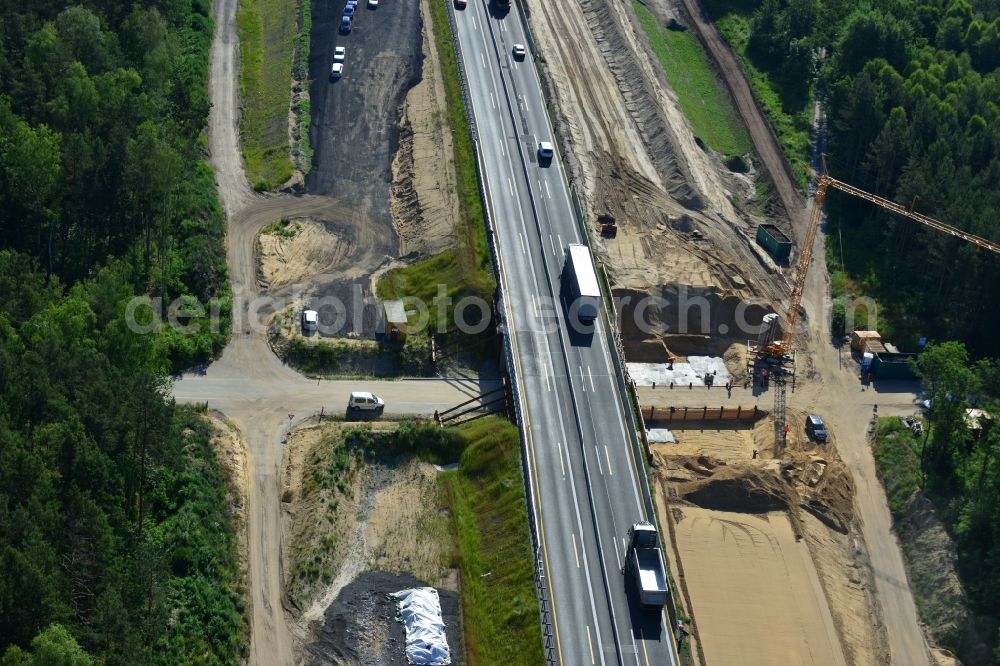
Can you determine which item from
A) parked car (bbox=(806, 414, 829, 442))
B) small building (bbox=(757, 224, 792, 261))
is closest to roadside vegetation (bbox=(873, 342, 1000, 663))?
parked car (bbox=(806, 414, 829, 442))

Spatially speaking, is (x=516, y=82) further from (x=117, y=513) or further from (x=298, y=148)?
(x=117, y=513)

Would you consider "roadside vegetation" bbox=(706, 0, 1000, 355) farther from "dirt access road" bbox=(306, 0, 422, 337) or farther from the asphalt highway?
"dirt access road" bbox=(306, 0, 422, 337)

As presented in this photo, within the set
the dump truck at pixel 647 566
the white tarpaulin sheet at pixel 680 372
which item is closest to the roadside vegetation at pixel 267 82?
the white tarpaulin sheet at pixel 680 372

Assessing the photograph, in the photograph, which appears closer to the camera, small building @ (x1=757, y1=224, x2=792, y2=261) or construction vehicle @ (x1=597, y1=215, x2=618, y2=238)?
construction vehicle @ (x1=597, y1=215, x2=618, y2=238)

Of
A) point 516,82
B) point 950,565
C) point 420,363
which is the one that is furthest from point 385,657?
point 516,82

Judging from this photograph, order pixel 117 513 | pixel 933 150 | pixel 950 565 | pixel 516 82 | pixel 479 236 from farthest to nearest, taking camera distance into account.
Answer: pixel 516 82
pixel 933 150
pixel 479 236
pixel 950 565
pixel 117 513

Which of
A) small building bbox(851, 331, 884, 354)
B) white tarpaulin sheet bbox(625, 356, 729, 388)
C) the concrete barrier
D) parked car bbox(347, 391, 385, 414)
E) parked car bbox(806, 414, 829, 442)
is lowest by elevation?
parked car bbox(806, 414, 829, 442)
